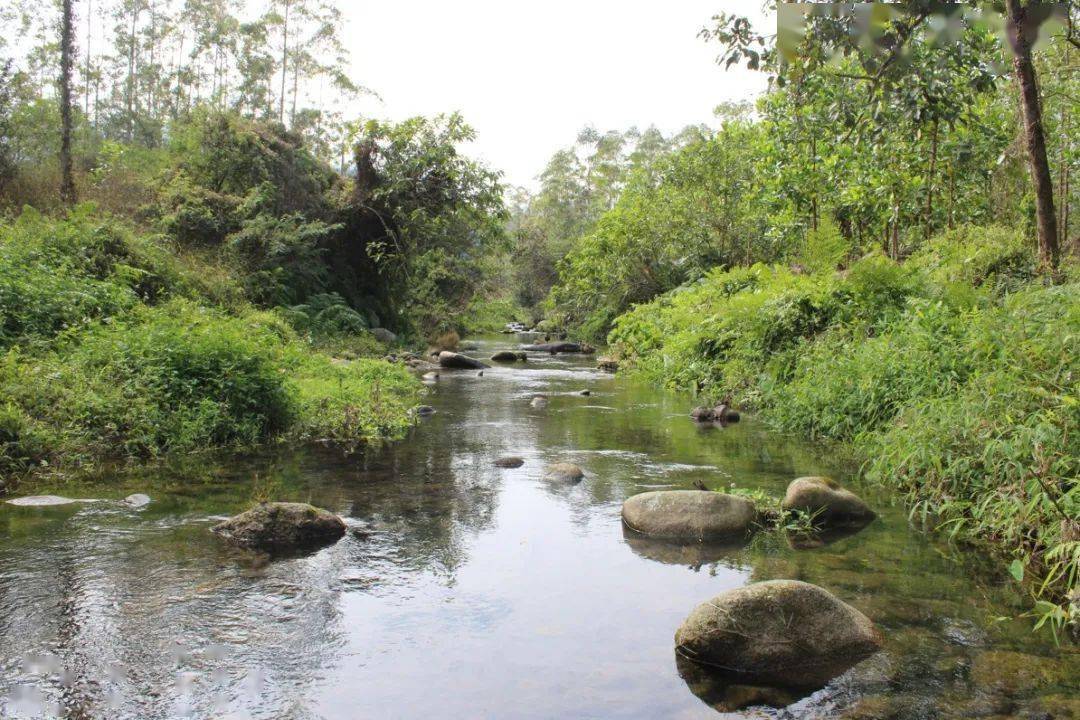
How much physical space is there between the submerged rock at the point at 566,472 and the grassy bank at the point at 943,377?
2.72 m

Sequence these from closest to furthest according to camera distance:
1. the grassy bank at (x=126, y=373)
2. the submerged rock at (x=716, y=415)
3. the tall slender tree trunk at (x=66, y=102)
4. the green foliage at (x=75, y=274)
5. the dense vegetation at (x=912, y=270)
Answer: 1. the dense vegetation at (x=912, y=270)
2. the grassy bank at (x=126, y=373)
3. the green foliage at (x=75, y=274)
4. the submerged rock at (x=716, y=415)
5. the tall slender tree trunk at (x=66, y=102)

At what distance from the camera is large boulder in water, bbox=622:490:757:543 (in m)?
5.95

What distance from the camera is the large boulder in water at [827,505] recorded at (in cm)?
620

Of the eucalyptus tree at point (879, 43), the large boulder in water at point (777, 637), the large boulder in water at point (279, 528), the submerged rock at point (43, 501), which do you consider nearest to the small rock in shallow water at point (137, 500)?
the submerged rock at point (43, 501)

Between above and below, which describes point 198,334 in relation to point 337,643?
above

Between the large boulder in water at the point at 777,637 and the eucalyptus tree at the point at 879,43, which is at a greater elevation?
the eucalyptus tree at the point at 879,43

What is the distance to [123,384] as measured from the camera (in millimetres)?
8164

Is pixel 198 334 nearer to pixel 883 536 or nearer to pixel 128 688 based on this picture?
pixel 128 688

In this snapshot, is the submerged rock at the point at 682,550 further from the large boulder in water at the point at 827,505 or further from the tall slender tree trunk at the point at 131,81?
the tall slender tree trunk at the point at 131,81

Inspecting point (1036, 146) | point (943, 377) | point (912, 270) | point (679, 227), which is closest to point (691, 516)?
point (943, 377)

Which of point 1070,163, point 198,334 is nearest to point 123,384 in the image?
point 198,334

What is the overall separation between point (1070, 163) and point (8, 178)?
2179 centimetres

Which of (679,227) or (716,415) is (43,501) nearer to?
(716,415)

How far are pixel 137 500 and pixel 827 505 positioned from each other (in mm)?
5614
